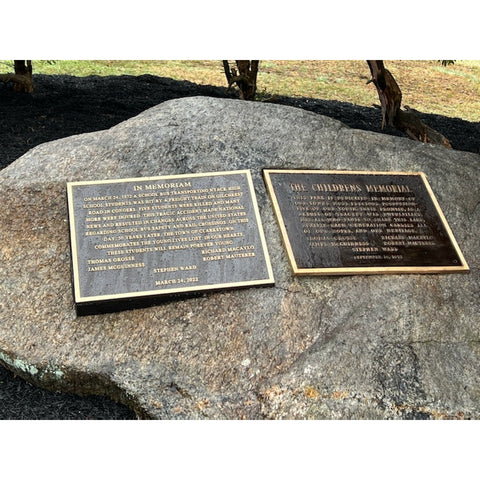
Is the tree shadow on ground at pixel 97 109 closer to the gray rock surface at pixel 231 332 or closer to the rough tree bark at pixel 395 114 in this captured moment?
the rough tree bark at pixel 395 114

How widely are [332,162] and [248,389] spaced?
1.87 meters

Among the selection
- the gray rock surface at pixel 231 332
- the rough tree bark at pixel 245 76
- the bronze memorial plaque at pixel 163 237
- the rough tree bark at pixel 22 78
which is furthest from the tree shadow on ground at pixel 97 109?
the bronze memorial plaque at pixel 163 237

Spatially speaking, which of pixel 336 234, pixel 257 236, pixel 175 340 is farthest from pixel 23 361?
pixel 336 234

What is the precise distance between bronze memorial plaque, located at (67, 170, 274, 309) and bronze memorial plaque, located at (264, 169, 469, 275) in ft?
0.80

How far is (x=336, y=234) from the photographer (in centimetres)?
400

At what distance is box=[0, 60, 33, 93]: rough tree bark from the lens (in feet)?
24.1

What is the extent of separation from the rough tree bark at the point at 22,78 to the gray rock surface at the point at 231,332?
356 centimetres

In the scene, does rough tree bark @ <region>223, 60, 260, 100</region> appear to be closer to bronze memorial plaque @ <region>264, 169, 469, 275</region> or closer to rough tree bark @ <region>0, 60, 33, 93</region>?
rough tree bark @ <region>0, 60, 33, 93</region>

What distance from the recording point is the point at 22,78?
7.40m

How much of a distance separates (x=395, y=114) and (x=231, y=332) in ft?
15.7

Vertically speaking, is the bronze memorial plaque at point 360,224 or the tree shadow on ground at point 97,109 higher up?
the bronze memorial plaque at point 360,224

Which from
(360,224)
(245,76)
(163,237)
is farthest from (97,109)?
(360,224)

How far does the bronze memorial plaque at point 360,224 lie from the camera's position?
153 inches

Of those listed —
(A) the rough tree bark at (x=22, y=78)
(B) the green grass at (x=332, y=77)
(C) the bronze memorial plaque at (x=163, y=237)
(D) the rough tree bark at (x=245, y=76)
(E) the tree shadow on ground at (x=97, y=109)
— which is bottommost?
(B) the green grass at (x=332, y=77)
